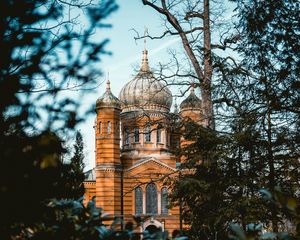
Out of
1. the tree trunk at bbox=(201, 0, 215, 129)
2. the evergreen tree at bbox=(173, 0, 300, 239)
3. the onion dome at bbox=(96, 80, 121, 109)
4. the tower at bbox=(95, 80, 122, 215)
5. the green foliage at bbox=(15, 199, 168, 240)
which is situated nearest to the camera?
the green foliage at bbox=(15, 199, 168, 240)

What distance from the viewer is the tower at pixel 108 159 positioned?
3522 cm

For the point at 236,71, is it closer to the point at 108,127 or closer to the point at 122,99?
the point at 108,127

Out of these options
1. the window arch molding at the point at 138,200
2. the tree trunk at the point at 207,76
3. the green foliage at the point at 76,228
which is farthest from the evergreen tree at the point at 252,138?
the window arch molding at the point at 138,200

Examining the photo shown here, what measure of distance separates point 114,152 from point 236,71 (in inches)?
1014

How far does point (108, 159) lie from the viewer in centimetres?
3547

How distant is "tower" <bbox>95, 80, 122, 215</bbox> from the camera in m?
35.2

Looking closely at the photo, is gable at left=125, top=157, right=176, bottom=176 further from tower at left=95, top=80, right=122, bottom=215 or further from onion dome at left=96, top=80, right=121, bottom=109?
onion dome at left=96, top=80, right=121, bottom=109

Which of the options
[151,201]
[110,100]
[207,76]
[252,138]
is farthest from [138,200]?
[252,138]

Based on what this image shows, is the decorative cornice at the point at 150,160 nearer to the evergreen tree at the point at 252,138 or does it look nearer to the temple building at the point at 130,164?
the temple building at the point at 130,164

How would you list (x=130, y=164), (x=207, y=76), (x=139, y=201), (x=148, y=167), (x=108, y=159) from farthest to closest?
(x=130, y=164) < (x=148, y=167) < (x=139, y=201) < (x=108, y=159) < (x=207, y=76)

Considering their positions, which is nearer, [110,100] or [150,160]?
[150,160]

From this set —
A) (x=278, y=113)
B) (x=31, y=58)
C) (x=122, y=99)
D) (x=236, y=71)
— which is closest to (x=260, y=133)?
(x=278, y=113)

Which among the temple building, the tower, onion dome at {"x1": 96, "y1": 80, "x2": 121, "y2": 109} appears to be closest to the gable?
the temple building

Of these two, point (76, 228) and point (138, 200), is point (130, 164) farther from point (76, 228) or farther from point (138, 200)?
point (76, 228)
